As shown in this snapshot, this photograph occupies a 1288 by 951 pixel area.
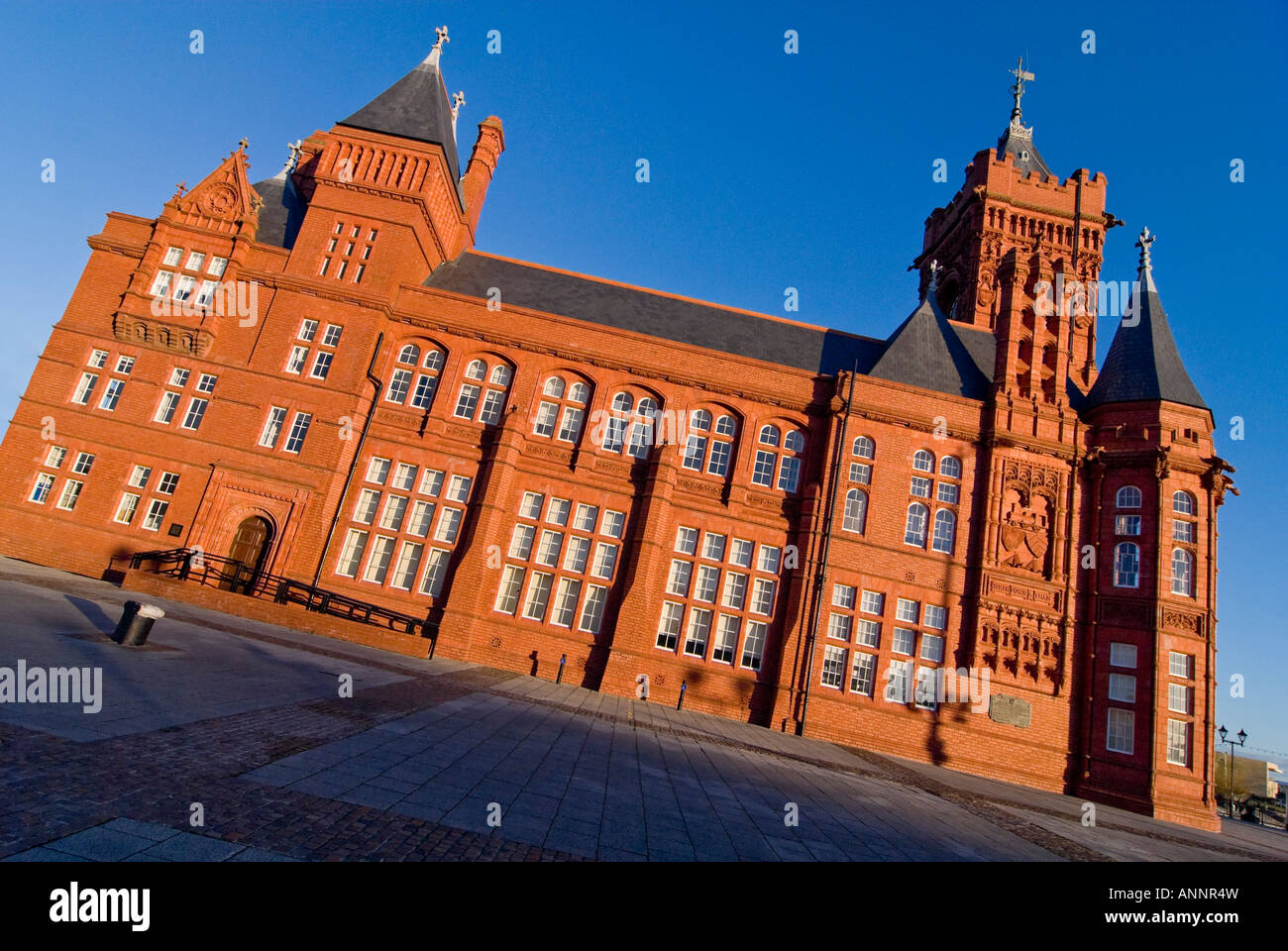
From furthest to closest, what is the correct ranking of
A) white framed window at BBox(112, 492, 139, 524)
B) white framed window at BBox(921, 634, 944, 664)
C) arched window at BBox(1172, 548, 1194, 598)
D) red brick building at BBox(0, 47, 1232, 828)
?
1. white framed window at BBox(112, 492, 139, 524)
2. white framed window at BBox(921, 634, 944, 664)
3. arched window at BBox(1172, 548, 1194, 598)
4. red brick building at BBox(0, 47, 1232, 828)

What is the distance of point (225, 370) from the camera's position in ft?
85.0

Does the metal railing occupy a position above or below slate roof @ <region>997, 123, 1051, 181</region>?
below

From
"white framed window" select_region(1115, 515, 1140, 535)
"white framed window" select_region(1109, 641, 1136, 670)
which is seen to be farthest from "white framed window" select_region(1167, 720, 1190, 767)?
"white framed window" select_region(1115, 515, 1140, 535)

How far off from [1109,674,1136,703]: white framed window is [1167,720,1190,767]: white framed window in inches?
51.3

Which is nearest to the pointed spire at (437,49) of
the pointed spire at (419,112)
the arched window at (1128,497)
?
the pointed spire at (419,112)

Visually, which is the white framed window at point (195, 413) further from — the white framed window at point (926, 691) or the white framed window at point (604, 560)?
the white framed window at point (926, 691)

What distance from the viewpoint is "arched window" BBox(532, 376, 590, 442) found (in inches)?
1054

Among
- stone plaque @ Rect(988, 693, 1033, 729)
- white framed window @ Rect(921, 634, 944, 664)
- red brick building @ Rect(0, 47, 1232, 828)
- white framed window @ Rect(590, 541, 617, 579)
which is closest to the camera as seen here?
stone plaque @ Rect(988, 693, 1033, 729)

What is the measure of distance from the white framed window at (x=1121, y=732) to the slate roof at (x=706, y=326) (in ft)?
43.6

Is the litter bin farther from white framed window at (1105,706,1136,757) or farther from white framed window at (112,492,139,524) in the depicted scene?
white framed window at (1105,706,1136,757)
